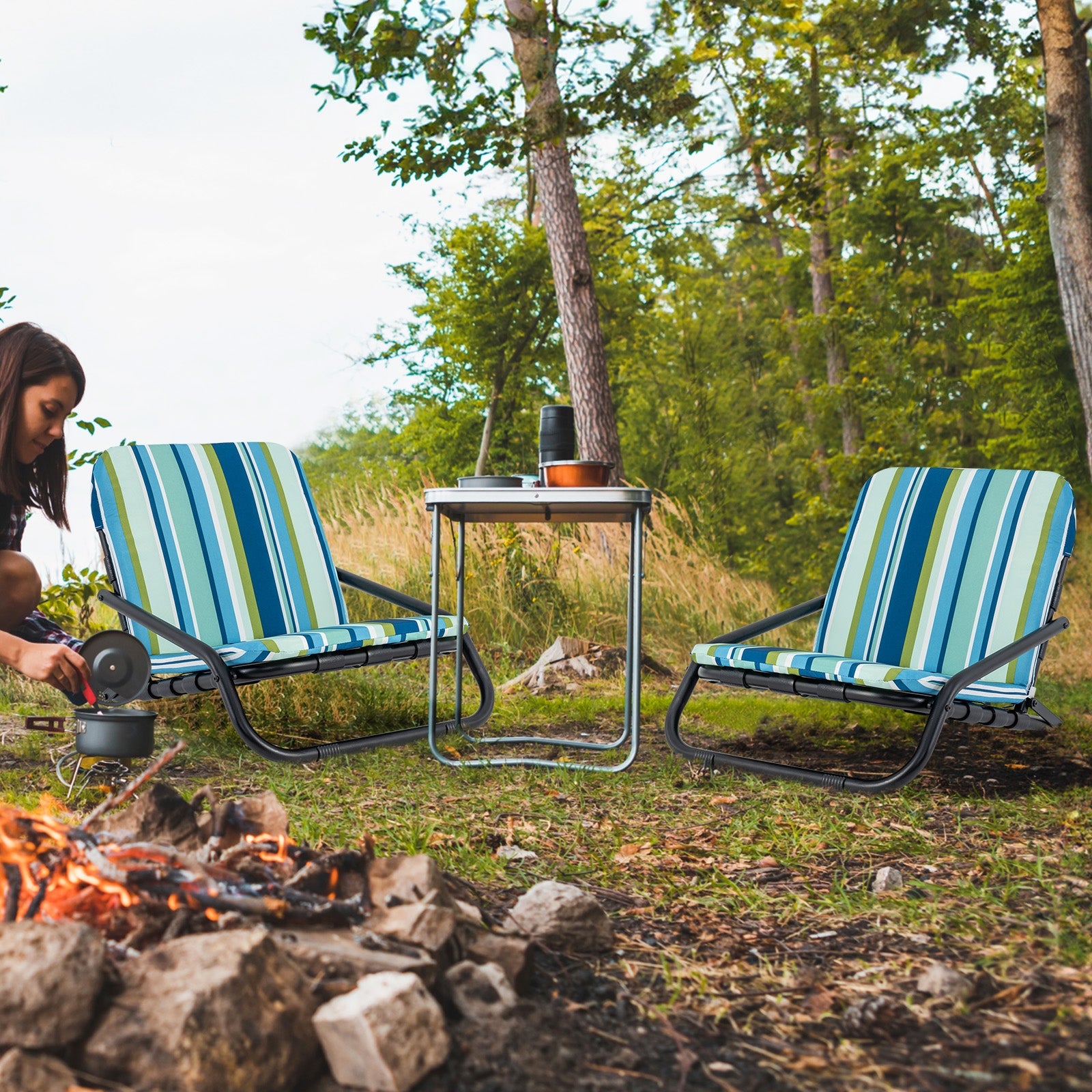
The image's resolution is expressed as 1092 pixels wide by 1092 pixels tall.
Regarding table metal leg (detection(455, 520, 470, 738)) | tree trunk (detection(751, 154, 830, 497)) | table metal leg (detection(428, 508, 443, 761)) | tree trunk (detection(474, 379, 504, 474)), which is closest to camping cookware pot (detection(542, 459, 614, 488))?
table metal leg (detection(428, 508, 443, 761))

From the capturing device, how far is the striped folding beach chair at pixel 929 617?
2.89 metres

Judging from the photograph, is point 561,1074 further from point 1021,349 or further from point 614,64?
point 1021,349

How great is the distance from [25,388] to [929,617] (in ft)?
10.1

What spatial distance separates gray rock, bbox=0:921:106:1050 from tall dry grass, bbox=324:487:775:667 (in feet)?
14.7

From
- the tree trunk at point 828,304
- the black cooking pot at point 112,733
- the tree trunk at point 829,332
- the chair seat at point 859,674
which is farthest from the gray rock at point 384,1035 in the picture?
the tree trunk at point 829,332

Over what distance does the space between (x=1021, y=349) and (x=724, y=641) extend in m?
9.46

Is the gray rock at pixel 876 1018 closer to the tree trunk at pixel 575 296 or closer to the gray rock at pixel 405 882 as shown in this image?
the gray rock at pixel 405 882

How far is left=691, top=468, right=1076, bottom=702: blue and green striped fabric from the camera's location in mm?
3084

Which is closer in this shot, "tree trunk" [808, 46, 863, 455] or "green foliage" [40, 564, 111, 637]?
"green foliage" [40, 564, 111, 637]

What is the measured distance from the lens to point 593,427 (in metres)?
7.29

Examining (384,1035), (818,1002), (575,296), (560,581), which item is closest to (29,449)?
(384,1035)

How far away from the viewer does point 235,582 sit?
3.71 m

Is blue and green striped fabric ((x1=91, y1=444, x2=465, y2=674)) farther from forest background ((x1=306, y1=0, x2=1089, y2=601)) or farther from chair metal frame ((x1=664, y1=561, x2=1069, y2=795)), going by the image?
forest background ((x1=306, y1=0, x2=1089, y2=601))

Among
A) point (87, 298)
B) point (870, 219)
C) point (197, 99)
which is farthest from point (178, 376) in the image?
point (870, 219)
